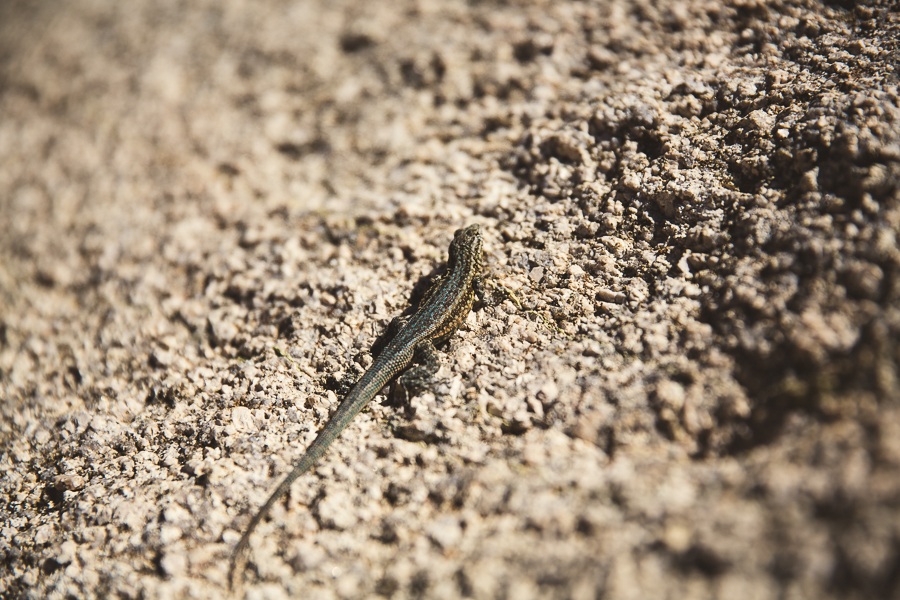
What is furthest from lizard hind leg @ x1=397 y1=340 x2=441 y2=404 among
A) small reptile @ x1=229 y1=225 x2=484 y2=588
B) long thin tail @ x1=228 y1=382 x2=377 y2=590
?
long thin tail @ x1=228 y1=382 x2=377 y2=590

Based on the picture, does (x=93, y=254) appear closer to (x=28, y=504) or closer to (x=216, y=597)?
(x=28, y=504)

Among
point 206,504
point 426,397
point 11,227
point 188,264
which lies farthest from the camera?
point 11,227

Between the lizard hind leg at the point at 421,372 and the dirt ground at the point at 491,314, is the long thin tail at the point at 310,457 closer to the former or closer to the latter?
the dirt ground at the point at 491,314

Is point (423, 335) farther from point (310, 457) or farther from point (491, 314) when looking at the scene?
point (310, 457)

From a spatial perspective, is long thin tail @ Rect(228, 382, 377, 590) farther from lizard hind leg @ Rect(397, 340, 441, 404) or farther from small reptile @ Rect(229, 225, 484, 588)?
lizard hind leg @ Rect(397, 340, 441, 404)

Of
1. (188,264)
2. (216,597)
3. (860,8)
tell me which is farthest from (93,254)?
(860,8)

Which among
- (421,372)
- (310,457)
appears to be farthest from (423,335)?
(310,457)
